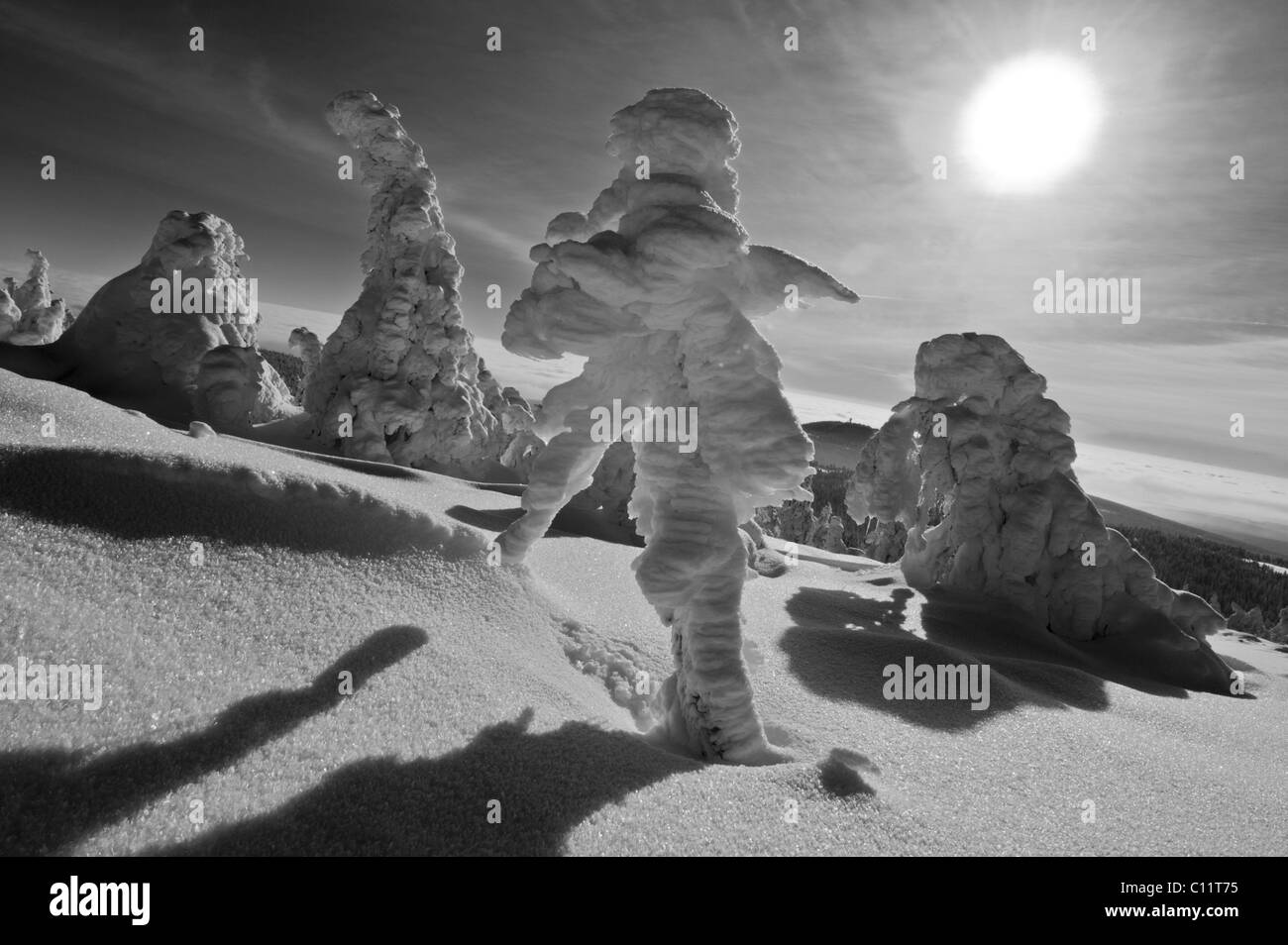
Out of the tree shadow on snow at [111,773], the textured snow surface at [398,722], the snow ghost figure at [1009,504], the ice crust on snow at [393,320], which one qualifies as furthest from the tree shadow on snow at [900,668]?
the ice crust on snow at [393,320]

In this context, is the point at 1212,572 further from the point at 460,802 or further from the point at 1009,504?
the point at 460,802

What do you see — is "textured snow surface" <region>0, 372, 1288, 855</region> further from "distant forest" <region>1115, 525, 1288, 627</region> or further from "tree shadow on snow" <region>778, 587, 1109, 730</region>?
"distant forest" <region>1115, 525, 1288, 627</region>

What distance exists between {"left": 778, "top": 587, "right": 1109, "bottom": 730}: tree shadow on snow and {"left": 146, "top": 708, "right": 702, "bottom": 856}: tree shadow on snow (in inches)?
183

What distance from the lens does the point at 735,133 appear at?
19.5ft

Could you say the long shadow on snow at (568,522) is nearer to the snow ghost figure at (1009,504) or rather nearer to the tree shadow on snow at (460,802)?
the tree shadow on snow at (460,802)

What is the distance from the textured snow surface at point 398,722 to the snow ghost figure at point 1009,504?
7.37 meters

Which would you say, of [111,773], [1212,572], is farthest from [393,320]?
[1212,572]

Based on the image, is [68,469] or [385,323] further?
[385,323]

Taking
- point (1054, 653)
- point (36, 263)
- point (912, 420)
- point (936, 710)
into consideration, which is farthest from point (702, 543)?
point (36, 263)

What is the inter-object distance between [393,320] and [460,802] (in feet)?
74.8

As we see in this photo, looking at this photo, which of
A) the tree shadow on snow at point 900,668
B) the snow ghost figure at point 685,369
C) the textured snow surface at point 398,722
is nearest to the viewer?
the textured snow surface at point 398,722

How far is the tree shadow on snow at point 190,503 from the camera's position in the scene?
5102mm

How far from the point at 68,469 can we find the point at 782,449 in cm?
693
